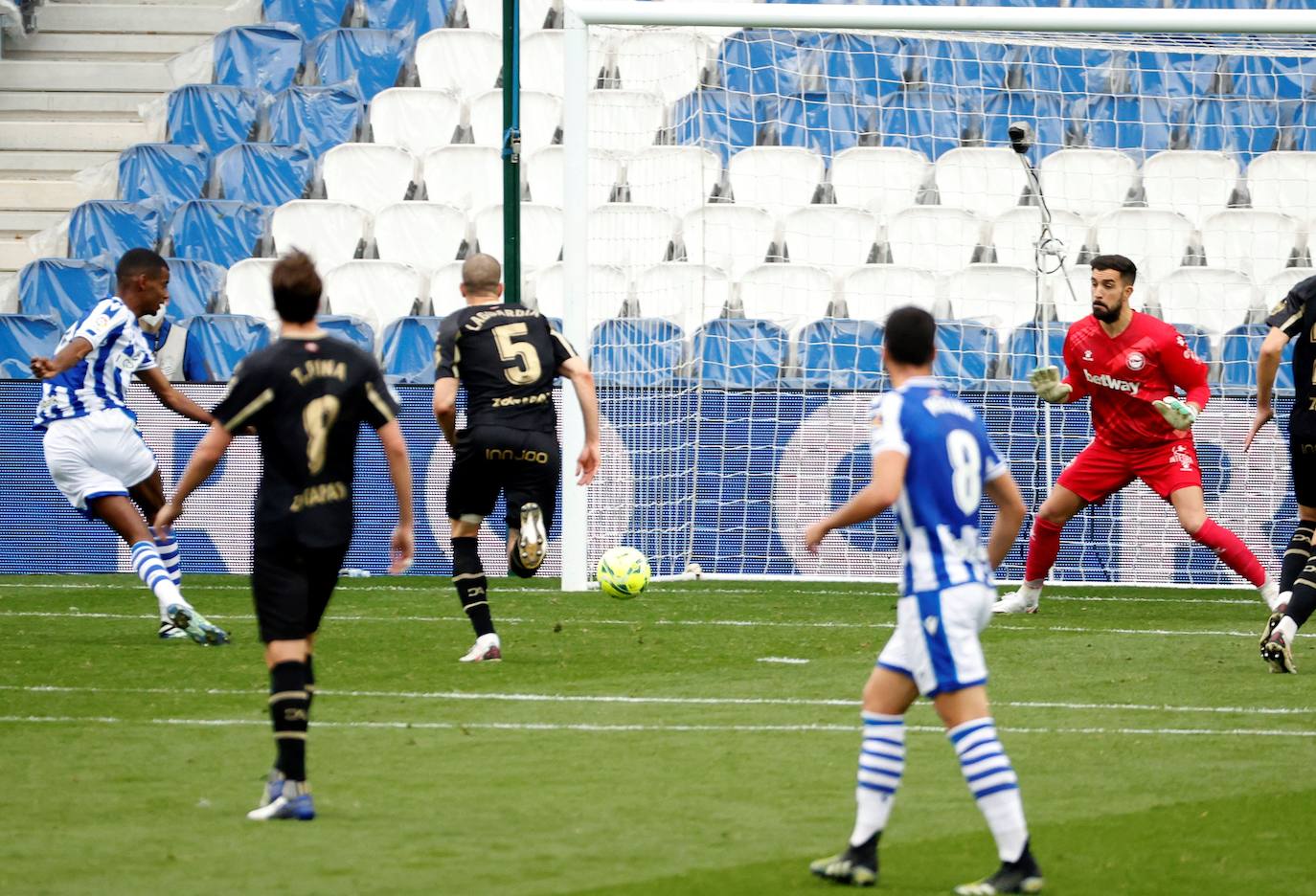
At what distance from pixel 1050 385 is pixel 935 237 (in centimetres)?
582

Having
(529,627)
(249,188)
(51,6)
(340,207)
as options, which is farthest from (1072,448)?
(51,6)

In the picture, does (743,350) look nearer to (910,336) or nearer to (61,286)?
(61,286)

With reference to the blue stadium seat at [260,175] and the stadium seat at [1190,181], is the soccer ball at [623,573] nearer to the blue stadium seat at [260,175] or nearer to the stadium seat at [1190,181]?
the stadium seat at [1190,181]

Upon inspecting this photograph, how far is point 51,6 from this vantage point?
2045cm

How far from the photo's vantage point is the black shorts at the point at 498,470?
9328 mm

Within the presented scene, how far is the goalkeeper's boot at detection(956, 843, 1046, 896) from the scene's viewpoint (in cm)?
484

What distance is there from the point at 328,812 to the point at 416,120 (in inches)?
523

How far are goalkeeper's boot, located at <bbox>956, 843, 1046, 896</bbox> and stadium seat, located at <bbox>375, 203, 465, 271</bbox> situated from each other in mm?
12721

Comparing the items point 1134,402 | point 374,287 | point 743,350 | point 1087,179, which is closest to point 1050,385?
point 1134,402

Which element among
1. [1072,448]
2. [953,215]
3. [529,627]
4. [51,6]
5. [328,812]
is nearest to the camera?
[328,812]

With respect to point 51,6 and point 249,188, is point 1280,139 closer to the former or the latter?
point 249,188

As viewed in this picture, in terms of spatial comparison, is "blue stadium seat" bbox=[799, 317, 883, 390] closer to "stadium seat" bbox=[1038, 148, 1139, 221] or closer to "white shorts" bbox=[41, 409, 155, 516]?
"stadium seat" bbox=[1038, 148, 1139, 221]

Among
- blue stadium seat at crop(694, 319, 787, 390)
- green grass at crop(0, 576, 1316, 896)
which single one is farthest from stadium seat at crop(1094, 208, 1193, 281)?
green grass at crop(0, 576, 1316, 896)

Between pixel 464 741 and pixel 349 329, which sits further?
pixel 349 329
